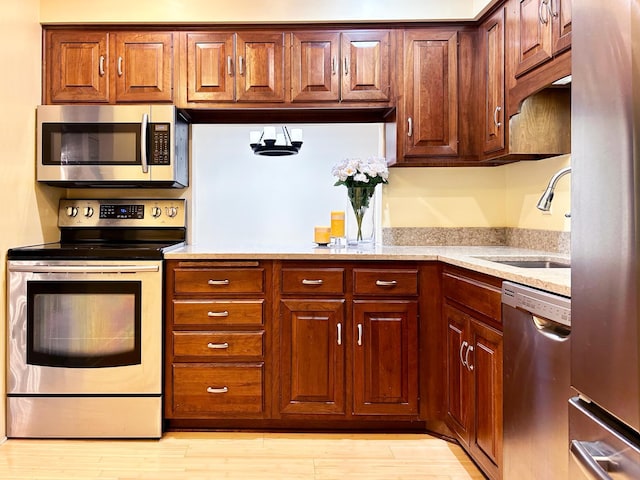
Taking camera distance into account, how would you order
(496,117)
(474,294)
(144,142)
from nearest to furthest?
(474,294), (496,117), (144,142)

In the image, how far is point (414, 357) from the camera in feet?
7.66

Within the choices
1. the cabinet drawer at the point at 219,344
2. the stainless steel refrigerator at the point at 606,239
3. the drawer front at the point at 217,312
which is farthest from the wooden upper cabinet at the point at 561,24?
the cabinet drawer at the point at 219,344

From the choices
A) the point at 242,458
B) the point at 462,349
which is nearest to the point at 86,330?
the point at 242,458

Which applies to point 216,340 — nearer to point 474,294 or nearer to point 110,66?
point 474,294

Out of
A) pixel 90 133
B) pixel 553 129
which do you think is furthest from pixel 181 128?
pixel 553 129

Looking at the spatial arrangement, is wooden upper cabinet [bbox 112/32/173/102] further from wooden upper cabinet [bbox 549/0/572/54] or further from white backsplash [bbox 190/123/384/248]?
wooden upper cabinet [bbox 549/0/572/54]

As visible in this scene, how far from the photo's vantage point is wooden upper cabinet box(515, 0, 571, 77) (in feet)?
6.01

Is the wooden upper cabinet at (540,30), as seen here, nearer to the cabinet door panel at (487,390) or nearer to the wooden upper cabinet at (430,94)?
the wooden upper cabinet at (430,94)

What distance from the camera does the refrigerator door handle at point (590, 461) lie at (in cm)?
82

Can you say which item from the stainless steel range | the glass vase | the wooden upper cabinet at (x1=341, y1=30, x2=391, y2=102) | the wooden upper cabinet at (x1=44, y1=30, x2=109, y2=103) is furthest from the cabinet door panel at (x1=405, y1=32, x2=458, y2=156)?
the wooden upper cabinet at (x1=44, y1=30, x2=109, y2=103)

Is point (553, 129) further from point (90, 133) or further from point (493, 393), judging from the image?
point (90, 133)

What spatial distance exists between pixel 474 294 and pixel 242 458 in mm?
1244

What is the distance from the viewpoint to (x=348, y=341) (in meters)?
2.34

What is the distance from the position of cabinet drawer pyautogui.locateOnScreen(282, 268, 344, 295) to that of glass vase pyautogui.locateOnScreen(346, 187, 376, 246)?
0.56 m
